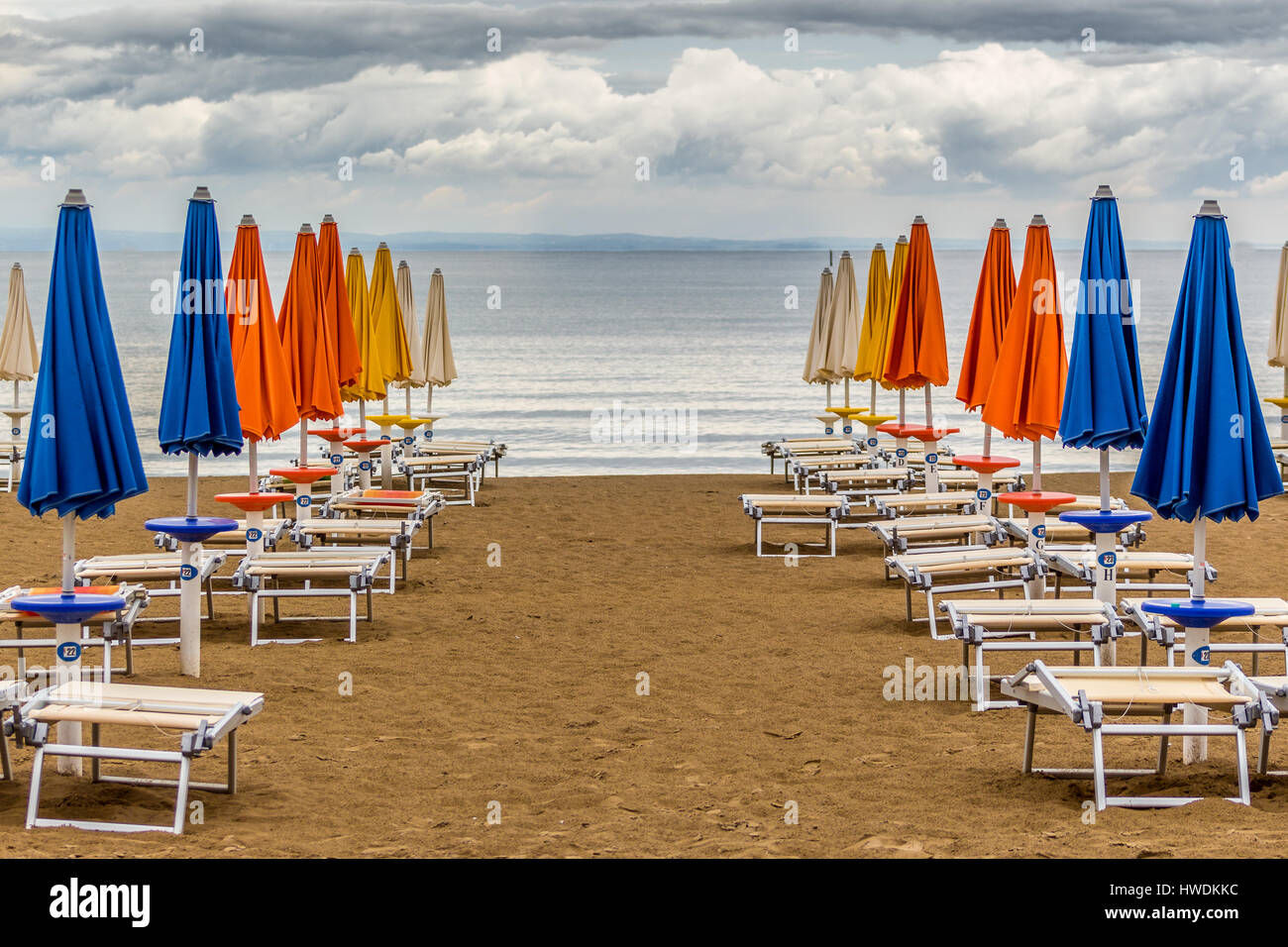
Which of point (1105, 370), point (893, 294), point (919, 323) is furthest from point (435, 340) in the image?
point (1105, 370)

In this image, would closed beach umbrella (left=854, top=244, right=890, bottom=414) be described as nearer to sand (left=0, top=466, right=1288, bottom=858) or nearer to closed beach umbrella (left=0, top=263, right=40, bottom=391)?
sand (left=0, top=466, right=1288, bottom=858)

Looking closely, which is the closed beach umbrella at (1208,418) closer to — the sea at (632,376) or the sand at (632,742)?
the sand at (632,742)

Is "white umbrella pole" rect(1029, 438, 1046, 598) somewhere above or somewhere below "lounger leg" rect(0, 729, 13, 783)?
above

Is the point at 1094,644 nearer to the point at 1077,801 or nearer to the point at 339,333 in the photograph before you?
the point at 1077,801

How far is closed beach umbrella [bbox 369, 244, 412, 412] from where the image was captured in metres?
15.2

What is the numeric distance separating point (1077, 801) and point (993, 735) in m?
1.13

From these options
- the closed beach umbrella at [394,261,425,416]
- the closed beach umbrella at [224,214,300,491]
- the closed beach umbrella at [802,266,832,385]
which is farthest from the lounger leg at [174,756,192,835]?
the closed beach umbrella at [802,266,832,385]

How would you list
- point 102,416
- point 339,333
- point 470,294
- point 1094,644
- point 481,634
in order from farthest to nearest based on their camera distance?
point 470,294, point 339,333, point 481,634, point 1094,644, point 102,416

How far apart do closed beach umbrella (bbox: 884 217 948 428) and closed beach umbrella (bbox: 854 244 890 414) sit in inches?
84.1

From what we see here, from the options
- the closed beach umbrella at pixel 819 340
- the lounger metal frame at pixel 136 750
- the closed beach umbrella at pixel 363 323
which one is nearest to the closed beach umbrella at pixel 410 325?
the closed beach umbrella at pixel 363 323

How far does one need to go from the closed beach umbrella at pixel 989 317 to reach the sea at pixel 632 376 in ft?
19.1

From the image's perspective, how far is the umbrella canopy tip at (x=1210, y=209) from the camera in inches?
237

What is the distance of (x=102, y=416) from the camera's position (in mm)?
6094
